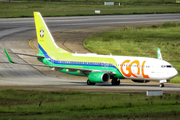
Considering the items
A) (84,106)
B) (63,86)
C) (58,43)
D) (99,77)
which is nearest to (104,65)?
(99,77)

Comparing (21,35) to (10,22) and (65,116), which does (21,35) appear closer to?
(10,22)

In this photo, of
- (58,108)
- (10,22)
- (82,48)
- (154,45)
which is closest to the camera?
(58,108)

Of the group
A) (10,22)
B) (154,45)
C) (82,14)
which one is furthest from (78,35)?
(82,14)

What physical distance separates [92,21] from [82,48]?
152 feet

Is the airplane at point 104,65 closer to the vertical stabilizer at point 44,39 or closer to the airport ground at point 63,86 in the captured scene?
the vertical stabilizer at point 44,39

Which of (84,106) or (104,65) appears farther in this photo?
(104,65)

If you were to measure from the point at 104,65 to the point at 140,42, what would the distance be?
4315cm

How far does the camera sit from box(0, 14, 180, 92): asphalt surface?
49938 mm

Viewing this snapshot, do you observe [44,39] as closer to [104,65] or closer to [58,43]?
[104,65]

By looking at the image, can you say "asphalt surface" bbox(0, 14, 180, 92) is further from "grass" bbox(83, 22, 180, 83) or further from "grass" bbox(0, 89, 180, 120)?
"grass" bbox(0, 89, 180, 120)

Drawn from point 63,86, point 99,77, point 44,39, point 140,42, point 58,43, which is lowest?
point 63,86

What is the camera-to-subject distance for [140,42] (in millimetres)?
94188

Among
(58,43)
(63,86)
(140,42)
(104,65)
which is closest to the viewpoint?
(63,86)

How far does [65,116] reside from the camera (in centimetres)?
2894
